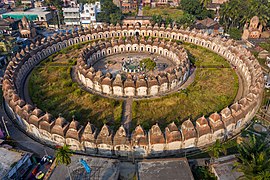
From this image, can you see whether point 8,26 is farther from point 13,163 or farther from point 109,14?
point 13,163

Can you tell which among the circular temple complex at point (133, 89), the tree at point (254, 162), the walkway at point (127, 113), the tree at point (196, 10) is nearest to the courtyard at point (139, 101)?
the walkway at point (127, 113)

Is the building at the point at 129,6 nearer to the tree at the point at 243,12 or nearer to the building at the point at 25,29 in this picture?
the tree at the point at 243,12

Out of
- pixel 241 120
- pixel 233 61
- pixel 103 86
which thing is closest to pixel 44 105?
pixel 103 86

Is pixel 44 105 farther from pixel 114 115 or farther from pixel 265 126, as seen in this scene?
pixel 265 126

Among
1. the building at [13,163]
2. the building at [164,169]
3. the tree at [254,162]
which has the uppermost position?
the tree at [254,162]

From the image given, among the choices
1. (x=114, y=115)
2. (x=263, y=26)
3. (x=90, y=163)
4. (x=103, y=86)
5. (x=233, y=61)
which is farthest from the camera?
(x=263, y=26)

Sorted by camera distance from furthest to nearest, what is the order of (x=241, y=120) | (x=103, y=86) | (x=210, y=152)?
(x=103, y=86) < (x=241, y=120) < (x=210, y=152)
